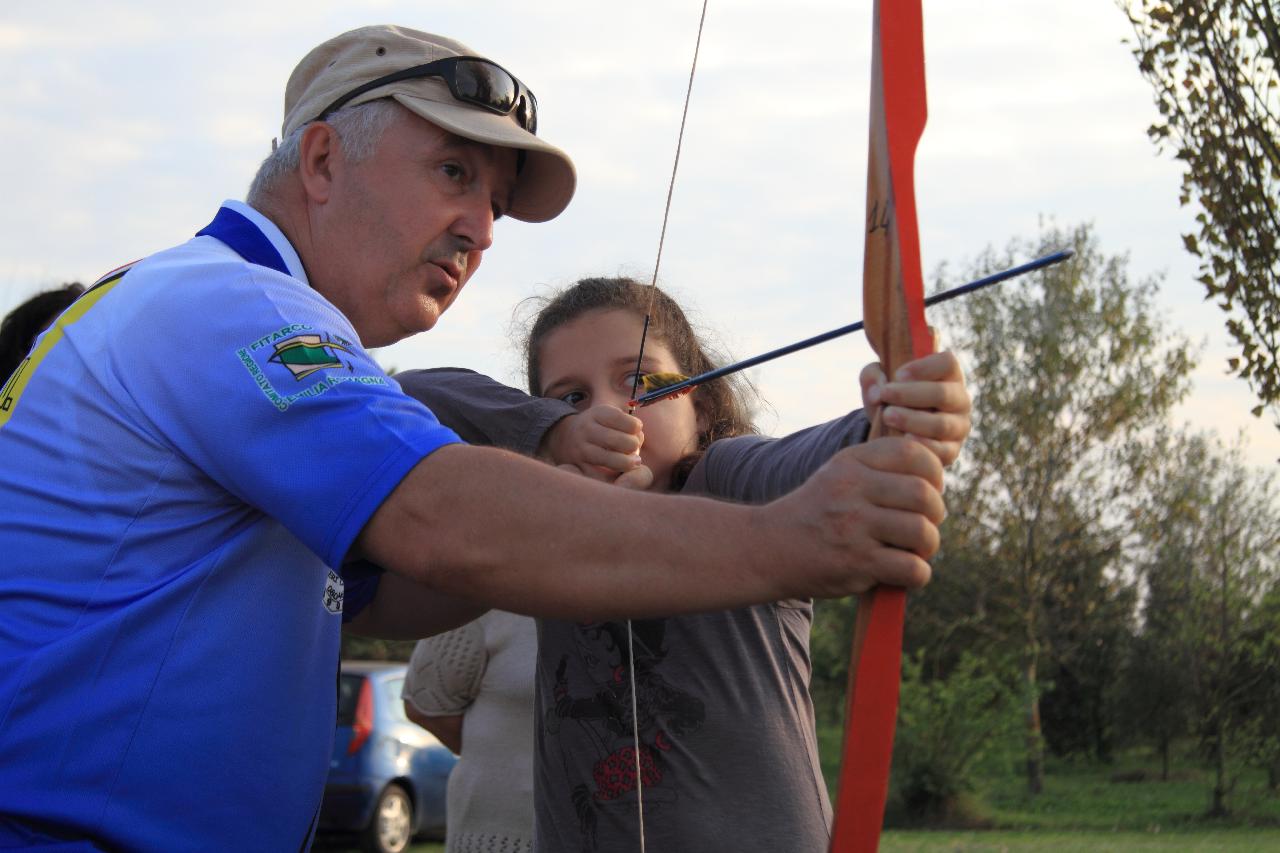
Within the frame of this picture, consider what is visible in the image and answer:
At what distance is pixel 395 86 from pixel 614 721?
1151 millimetres

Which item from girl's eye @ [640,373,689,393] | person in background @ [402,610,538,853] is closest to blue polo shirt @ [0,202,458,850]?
girl's eye @ [640,373,689,393]

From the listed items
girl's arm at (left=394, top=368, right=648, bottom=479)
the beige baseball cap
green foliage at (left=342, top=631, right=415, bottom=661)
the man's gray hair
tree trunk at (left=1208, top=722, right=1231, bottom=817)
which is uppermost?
the beige baseball cap

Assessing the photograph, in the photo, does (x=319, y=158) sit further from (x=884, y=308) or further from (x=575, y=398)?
(x=884, y=308)

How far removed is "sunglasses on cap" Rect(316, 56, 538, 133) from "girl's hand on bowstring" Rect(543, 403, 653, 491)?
0.57 m

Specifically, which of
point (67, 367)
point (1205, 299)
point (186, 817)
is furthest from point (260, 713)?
point (1205, 299)

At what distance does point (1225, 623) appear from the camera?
16078 mm

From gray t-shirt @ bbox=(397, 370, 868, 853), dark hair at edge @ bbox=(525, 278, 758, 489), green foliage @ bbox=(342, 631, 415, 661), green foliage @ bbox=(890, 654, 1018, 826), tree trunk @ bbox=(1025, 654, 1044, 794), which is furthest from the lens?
tree trunk @ bbox=(1025, 654, 1044, 794)

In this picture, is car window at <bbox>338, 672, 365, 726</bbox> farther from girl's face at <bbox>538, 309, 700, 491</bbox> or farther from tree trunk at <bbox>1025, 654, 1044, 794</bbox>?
tree trunk at <bbox>1025, 654, 1044, 794</bbox>

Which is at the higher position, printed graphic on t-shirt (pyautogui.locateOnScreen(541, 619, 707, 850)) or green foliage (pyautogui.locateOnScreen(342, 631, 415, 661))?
green foliage (pyautogui.locateOnScreen(342, 631, 415, 661))

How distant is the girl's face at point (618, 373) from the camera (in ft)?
8.54

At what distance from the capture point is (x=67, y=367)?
1.77 metres

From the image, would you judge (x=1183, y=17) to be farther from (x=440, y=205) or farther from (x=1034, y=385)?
(x=1034, y=385)

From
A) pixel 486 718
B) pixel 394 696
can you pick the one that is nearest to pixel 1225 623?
pixel 394 696

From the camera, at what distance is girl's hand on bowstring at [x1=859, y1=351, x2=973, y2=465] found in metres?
1.43
